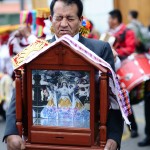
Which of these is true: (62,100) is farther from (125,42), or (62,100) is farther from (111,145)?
(125,42)

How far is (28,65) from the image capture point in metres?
2.46

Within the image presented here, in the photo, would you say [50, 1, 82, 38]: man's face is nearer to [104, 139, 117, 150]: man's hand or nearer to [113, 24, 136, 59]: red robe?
[104, 139, 117, 150]: man's hand

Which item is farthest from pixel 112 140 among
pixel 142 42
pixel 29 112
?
pixel 142 42

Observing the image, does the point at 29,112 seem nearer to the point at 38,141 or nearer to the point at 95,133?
the point at 38,141

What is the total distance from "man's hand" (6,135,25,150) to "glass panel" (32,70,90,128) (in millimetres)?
156

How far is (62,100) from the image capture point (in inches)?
97.2

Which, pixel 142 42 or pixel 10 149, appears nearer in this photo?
pixel 10 149

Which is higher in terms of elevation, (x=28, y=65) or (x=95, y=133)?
(x=28, y=65)

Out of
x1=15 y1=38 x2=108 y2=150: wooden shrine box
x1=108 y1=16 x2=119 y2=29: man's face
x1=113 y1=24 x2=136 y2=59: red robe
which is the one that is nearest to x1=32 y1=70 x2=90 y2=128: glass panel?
x1=15 y1=38 x2=108 y2=150: wooden shrine box

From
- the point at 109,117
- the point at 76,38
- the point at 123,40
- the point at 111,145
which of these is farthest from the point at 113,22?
the point at 111,145

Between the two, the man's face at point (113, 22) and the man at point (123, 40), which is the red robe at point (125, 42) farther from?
the man's face at point (113, 22)

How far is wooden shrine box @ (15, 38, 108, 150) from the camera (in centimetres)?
241

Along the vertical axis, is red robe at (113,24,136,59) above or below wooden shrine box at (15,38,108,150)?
above

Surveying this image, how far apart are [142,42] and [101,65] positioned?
6034mm
